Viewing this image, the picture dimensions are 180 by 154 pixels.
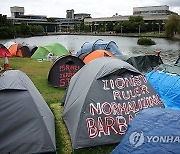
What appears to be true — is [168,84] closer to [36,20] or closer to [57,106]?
[57,106]

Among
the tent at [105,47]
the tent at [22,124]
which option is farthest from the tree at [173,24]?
the tent at [22,124]

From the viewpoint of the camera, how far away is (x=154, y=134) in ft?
13.1

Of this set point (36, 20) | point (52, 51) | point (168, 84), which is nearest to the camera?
point (168, 84)

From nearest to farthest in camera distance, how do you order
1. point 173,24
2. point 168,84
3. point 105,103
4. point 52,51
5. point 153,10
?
1. point 105,103
2. point 168,84
3. point 52,51
4. point 173,24
5. point 153,10

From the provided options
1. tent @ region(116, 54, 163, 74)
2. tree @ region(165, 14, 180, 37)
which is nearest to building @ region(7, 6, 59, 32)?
tree @ region(165, 14, 180, 37)

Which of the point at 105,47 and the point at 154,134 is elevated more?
the point at 105,47

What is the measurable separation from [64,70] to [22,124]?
534cm

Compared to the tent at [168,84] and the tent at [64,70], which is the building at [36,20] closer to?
the tent at [64,70]

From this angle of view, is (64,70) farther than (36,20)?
No

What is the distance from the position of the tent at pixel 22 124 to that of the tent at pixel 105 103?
0.75m

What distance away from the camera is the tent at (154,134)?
3.92 m

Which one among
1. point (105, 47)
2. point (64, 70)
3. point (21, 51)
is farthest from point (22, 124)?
point (21, 51)

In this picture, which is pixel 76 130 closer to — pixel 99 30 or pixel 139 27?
pixel 139 27

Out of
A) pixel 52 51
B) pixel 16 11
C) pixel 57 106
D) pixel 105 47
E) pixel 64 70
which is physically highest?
pixel 16 11
